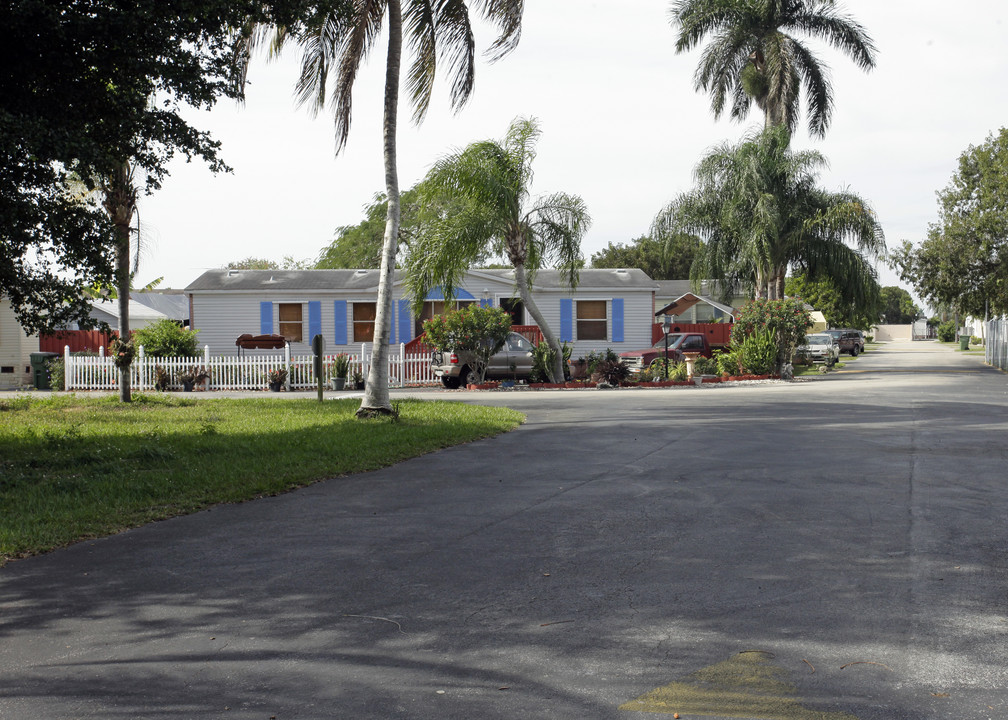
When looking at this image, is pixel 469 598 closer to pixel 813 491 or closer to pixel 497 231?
pixel 813 491

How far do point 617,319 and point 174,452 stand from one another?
23.6 meters

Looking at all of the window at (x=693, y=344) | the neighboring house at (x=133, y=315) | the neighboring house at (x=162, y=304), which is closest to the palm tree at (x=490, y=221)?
the window at (x=693, y=344)

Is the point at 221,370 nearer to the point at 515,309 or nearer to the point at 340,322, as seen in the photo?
the point at 340,322

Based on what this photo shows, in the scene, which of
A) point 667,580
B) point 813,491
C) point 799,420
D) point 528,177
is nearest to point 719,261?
point 528,177

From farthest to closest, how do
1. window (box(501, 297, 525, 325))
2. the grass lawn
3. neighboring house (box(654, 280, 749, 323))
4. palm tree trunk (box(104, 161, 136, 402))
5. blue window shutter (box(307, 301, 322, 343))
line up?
neighboring house (box(654, 280, 749, 323)) → window (box(501, 297, 525, 325)) → blue window shutter (box(307, 301, 322, 343)) → palm tree trunk (box(104, 161, 136, 402)) → the grass lawn

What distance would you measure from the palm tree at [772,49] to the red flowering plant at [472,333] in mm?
16456

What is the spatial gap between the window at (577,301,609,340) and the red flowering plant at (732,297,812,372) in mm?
6284

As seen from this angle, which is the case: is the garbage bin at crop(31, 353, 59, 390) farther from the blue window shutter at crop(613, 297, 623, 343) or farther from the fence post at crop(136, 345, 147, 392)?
the blue window shutter at crop(613, 297, 623, 343)

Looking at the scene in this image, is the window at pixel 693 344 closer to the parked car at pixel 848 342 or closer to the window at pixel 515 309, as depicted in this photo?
the window at pixel 515 309

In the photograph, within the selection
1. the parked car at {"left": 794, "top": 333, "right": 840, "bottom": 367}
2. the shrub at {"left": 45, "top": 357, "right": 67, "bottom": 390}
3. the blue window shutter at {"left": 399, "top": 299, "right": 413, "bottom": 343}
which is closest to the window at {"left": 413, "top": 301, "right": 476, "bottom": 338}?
the blue window shutter at {"left": 399, "top": 299, "right": 413, "bottom": 343}

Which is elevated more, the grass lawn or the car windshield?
the car windshield

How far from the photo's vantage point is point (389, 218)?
600 inches

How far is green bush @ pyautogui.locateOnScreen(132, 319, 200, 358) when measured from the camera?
85.4 feet

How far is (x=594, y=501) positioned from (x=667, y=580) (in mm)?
2545
